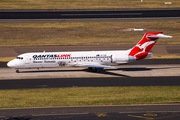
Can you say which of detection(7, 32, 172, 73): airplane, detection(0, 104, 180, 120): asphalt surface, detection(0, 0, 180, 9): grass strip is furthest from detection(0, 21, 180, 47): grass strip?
detection(0, 104, 180, 120): asphalt surface

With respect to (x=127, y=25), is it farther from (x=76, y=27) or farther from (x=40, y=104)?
(x=40, y=104)

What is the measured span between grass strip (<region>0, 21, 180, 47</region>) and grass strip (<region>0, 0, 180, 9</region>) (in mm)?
17909

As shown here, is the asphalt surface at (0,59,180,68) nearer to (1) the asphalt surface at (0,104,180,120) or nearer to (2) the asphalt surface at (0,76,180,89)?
(2) the asphalt surface at (0,76,180,89)

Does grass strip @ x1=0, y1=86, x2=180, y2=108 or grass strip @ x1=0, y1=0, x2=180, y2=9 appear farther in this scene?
grass strip @ x1=0, y1=0, x2=180, y2=9

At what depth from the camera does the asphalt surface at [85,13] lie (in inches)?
3538

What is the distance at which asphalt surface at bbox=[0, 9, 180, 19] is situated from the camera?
8988cm

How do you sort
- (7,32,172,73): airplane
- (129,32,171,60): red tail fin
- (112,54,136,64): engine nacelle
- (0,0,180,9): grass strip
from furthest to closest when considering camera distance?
1. (0,0,180,9): grass strip
2. (129,32,171,60): red tail fin
3. (112,54,136,64): engine nacelle
4. (7,32,172,73): airplane

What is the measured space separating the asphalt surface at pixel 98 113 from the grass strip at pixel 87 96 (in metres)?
1.47

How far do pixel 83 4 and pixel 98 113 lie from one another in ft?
265

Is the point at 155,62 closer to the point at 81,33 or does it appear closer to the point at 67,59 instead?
the point at 67,59

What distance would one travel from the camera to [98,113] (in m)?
30.2

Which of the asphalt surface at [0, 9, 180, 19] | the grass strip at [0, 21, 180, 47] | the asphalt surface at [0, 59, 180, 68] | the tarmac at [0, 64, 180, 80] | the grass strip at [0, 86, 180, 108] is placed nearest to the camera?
the grass strip at [0, 86, 180, 108]

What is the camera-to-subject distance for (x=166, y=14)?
303 feet

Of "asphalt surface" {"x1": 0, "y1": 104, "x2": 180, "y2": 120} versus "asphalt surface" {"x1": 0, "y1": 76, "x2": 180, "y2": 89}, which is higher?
"asphalt surface" {"x1": 0, "y1": 76, "x2": 180, "y2": 89}
